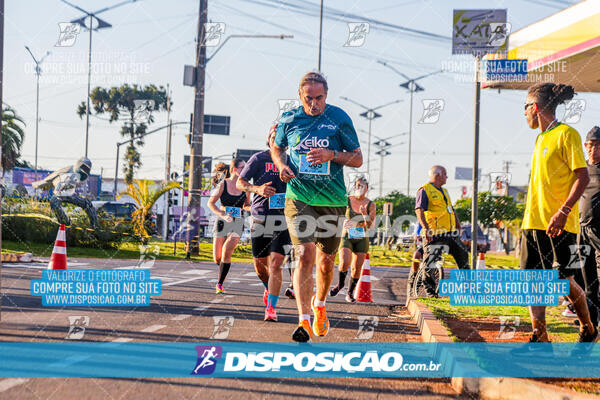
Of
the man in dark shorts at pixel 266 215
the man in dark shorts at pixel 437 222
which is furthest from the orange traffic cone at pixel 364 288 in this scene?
the man in dark shorts at pixel 266 215

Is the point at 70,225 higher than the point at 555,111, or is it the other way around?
the point at 555,111

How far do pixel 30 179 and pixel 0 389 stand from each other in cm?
4803

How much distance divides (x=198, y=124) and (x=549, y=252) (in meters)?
15.1

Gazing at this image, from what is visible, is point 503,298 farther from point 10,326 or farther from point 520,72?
point 520,72

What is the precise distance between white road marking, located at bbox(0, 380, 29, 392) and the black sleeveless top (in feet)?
17.9

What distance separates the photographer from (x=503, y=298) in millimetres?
7242

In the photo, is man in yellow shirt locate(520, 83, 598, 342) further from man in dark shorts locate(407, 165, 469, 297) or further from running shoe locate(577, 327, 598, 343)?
man in dark shorts locate(407, 165, 469, 297)

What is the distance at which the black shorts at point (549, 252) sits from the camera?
15.9 ft

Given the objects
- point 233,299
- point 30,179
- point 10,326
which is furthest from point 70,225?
point 30,179

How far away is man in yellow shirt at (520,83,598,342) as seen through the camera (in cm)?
483

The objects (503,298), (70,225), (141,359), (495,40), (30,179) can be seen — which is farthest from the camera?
(30,179)

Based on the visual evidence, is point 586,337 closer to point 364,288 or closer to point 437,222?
point 437,222

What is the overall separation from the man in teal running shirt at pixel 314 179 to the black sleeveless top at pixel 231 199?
12.5 feet

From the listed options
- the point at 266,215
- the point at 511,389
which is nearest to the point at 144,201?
the point at 266,215
